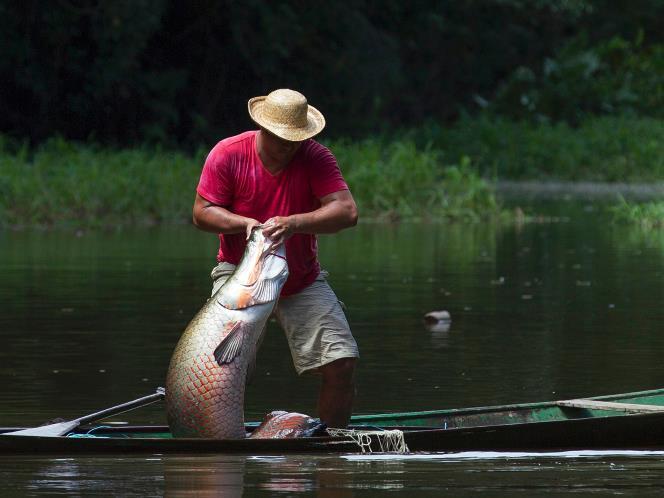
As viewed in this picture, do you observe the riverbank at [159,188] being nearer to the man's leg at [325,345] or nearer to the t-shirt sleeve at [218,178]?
the man's leg at [325,345]

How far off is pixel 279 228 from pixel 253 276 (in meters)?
0.23

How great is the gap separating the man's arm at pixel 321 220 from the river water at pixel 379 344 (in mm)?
986

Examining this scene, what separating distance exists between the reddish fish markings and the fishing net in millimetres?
159

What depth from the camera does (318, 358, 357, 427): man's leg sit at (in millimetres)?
8516

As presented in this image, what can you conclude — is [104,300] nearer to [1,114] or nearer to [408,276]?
[408,276]

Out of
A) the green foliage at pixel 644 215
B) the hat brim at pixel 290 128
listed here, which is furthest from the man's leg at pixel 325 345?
the green foliage at pixel 644 215

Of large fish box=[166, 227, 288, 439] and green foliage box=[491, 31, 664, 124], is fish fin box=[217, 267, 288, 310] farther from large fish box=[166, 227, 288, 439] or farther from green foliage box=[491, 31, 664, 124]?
green foliage box=[491, 31, 664, 124]

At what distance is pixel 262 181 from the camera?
835 centimetres

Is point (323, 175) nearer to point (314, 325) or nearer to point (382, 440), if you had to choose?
point (314, 325)

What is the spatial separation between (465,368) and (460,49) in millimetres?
41757

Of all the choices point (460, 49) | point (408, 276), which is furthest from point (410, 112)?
point (408, 276)

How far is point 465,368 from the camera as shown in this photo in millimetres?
11828

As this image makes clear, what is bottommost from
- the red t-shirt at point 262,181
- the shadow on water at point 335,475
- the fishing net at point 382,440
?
the shadow on water at point 335,475

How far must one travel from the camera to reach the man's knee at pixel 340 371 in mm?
8523
